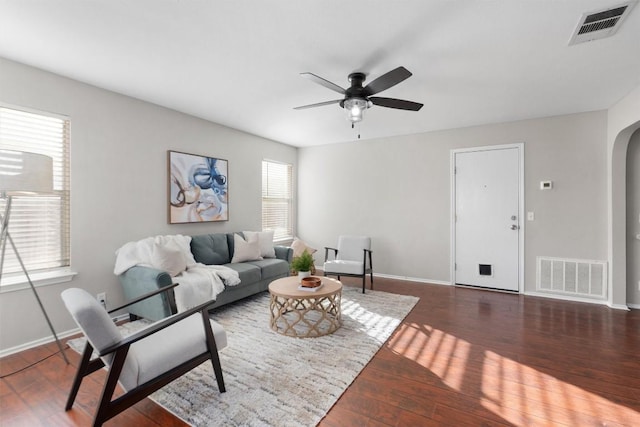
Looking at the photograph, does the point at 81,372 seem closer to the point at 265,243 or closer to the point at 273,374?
the point at 273,374

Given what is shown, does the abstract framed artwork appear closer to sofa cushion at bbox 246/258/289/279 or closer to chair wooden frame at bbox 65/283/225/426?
sofa cushion at bbox 246/258/289/279

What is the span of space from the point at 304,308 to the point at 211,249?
5.63 feet

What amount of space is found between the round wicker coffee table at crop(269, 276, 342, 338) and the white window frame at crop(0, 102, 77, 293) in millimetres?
2050

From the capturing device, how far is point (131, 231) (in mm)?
3484

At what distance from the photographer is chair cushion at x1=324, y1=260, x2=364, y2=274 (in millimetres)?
4414

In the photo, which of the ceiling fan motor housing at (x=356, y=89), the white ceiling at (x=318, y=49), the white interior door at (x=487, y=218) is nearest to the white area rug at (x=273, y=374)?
the white interior door at (x=487, y=218)

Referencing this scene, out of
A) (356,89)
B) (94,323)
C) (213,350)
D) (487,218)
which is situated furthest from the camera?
(487,218)

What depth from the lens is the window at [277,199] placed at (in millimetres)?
5617

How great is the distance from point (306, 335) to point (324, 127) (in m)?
3.13

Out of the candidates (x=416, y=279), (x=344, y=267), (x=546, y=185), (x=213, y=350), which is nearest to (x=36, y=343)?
(x=213, y=350)

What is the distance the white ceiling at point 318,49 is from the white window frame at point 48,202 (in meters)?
0.51

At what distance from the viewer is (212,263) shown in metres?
4.02

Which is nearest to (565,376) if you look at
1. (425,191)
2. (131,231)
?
(425,191)

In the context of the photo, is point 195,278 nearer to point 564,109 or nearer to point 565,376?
point 565,376
